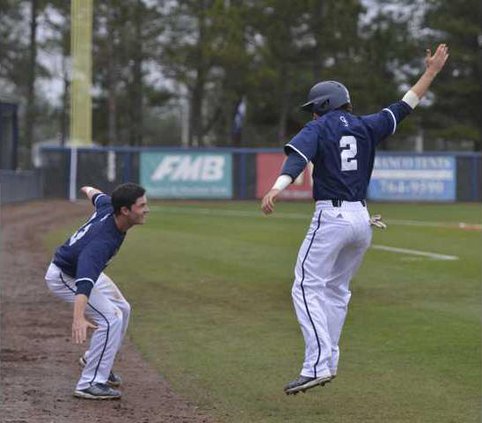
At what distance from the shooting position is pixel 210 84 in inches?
2312

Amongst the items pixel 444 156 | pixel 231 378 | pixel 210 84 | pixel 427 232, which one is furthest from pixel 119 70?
pixel 231 378

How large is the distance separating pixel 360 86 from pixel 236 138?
7519 millimetres

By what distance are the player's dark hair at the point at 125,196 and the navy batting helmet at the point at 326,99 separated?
1.26 meters

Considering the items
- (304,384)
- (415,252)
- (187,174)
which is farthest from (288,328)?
(187,174)

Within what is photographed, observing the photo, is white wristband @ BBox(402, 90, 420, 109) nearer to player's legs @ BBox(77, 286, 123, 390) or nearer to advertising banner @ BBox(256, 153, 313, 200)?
player's legs @ BBox(77, 286, 123, 390)

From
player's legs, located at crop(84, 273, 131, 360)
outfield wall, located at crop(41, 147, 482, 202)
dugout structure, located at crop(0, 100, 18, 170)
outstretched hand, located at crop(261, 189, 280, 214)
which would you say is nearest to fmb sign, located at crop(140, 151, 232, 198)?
outfield wall, located at crop(41, 147, 482, 202)

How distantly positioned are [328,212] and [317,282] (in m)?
0.47

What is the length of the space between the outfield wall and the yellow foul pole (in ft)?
4.90

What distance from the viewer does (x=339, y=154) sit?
6.55 m

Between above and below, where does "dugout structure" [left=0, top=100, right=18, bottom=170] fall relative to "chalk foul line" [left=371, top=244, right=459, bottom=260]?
above

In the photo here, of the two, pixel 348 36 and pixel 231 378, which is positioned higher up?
pixel 348 36

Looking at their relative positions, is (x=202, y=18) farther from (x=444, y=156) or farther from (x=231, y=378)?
(x=231, y=378)

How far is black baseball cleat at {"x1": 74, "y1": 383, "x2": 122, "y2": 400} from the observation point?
6.88 meters

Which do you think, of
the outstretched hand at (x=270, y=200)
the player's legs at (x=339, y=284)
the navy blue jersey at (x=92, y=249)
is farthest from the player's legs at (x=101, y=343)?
the outstretched hand at (x=270, y=200)
